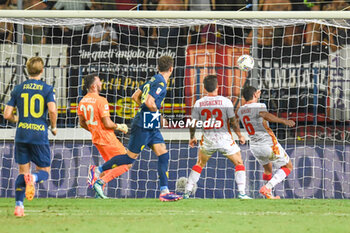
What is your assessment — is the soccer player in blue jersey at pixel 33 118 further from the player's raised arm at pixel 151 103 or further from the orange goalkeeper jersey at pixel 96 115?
the orange goalkeeper jersey at pixel 96 115

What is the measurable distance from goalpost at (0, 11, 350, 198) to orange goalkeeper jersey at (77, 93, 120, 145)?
1.07 m

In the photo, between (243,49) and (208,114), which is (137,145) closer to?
(208,114)

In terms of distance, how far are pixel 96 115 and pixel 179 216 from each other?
293cm

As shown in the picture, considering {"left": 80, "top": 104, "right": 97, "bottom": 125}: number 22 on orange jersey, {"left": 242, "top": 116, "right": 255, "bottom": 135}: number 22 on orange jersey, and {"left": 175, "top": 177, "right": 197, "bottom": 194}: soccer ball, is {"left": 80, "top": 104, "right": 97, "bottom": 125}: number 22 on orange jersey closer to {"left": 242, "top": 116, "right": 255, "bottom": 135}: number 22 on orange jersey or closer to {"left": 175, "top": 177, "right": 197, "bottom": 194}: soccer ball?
{"left": 175, "top": 177, "right": 197, "bottom": 194}: soccer ball

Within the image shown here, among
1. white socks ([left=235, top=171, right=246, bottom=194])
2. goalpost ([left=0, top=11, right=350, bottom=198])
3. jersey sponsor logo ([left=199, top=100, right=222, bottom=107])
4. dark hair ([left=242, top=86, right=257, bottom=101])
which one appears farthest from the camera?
goalpost ([left=0, top=11, right=350, bottom=198])

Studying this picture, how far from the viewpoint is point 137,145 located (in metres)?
9.66

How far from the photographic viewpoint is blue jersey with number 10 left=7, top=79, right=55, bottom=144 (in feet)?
25.5

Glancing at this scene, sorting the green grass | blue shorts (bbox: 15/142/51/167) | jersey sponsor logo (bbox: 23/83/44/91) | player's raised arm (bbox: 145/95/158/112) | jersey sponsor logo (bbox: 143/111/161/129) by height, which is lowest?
the green grass

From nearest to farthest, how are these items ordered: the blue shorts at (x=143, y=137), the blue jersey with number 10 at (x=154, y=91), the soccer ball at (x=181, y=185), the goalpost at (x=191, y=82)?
the blue jersey with number 10 at (x=154, y=91), the blue shorts at (x=143, y=137), the goalpost at (x=191, y=82), the soccer ball at (x=181, y=185)

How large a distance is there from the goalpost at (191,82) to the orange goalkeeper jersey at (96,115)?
1067 millimetres

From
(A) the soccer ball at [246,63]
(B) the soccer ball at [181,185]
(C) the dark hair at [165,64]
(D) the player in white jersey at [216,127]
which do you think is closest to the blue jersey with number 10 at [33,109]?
(C) the dark hair at [165,64]

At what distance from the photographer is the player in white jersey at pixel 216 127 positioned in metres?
10.3

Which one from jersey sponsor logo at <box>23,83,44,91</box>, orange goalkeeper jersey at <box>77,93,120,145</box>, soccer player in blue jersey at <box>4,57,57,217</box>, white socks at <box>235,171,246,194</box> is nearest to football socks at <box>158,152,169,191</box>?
orange goalkeeper jersey at <box>77,93,120,145</box>

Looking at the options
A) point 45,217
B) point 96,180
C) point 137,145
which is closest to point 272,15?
point 137,145
